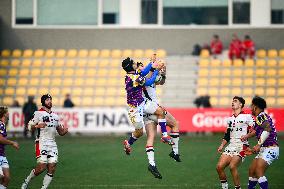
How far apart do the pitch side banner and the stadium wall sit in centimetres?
685

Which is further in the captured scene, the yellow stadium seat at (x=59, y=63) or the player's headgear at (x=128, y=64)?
the yellow stadium seat at (x=59, y=63)

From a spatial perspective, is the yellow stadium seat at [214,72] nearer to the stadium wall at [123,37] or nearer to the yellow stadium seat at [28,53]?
the stadium wall at [123,37]

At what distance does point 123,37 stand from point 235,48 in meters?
6.25

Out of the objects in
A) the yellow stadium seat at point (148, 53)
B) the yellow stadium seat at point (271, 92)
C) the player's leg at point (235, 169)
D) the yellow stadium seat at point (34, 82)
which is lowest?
the player's leg at point (235, 169)

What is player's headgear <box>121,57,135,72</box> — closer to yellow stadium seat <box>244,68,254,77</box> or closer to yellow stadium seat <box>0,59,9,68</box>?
yellow stadium seat <box>244,68,254,77</box>

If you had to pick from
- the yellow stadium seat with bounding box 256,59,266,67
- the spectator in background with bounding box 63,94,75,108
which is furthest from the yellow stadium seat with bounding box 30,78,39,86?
the yellow stadium seat with bounding box 256,59,266,67

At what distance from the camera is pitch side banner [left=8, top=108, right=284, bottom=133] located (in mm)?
34844

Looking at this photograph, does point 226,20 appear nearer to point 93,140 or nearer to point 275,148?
point 93,140

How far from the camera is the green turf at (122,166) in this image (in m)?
20.0

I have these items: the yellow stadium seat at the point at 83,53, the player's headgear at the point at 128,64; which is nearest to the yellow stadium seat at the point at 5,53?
the yellow stadium seat at the point at 83,53

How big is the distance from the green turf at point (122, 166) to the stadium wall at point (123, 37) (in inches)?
332

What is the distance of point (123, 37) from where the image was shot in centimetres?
4131

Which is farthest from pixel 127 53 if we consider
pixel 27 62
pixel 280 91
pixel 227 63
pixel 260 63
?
pixel 280 91

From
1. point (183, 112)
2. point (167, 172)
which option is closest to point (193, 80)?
point (183, 112)
